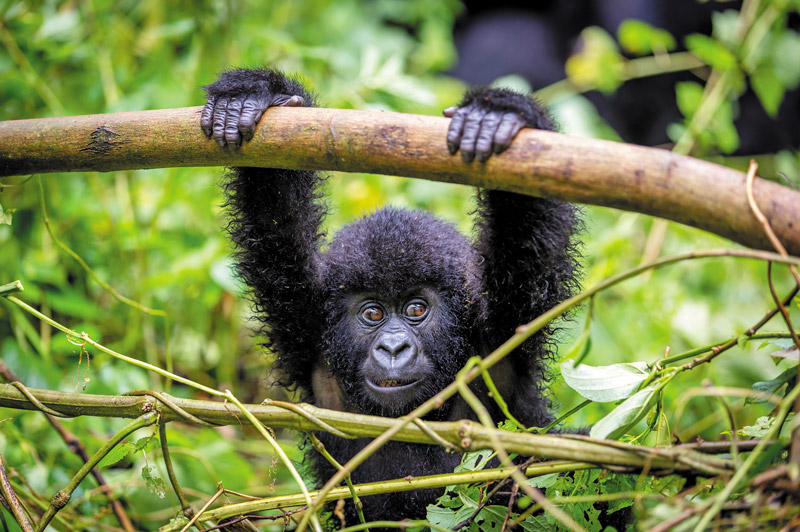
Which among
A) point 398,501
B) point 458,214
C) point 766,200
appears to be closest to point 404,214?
point 398,501

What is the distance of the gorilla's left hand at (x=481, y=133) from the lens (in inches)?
75.9

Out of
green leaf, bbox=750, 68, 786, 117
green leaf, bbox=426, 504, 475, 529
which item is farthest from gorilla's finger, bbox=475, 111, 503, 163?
green leaf, bbox=750, 68, 786, 117

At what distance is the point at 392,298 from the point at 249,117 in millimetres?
1178

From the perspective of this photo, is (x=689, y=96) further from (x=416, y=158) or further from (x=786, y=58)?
(x=416, y=158)

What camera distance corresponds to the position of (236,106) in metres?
2.24

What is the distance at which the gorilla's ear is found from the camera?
327cm

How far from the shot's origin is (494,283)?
2752 mm

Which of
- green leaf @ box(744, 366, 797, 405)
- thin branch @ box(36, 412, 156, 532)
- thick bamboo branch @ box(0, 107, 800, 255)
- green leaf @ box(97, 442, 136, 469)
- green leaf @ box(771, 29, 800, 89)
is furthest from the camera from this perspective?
green leaf @ box(771, 29, 800, 89)

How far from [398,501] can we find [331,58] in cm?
366

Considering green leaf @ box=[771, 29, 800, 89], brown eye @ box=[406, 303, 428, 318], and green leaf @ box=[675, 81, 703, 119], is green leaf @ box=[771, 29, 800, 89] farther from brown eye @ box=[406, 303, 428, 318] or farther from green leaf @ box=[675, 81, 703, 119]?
brown eye @ box=[406, 303, 428, 318]

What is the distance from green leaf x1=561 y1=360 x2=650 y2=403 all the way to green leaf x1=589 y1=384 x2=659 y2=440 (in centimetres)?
6

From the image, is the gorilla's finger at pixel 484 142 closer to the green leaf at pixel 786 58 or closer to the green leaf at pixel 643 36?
the green leaf at pixel 643 36

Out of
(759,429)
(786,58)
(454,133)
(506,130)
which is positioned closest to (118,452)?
(454,133)

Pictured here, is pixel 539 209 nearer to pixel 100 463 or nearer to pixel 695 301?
pixel 100 463
